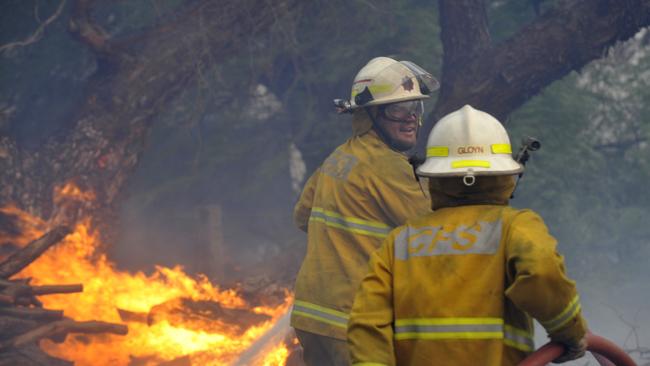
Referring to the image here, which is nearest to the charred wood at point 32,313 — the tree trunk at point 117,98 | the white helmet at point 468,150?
the tree trunk at point 117,98

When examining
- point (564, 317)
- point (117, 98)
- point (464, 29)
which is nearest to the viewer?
point (564, 317)

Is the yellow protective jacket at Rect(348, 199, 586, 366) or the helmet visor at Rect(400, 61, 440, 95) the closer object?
the yellow protective jacket at Rect(348, 199, 586, 366)

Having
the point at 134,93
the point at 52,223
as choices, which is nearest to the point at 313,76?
the point at 134,93

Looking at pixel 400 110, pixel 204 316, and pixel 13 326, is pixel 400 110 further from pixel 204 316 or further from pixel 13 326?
pixel 13 326

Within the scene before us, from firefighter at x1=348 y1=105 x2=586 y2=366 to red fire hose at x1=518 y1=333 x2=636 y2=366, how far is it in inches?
2.0

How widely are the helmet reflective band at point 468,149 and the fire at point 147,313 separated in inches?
147

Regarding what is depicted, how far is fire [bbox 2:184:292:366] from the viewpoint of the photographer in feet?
21.9

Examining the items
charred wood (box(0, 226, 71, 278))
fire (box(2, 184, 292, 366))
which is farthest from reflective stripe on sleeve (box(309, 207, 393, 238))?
charred wood (box(0, 226, 71, 278))

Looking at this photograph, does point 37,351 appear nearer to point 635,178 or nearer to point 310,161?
point 310,161

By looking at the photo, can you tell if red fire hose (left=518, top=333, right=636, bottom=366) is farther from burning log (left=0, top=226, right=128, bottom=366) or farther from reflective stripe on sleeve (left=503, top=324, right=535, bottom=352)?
burning log (left=0, top=226, right=128, bottom=366)

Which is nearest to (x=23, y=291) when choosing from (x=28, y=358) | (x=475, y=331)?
(x=28, y=358)

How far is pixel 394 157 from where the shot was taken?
418cm

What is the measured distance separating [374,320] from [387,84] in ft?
7.66

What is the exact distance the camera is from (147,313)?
7.16 metres
